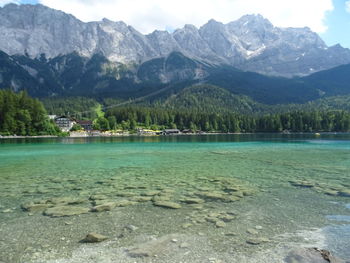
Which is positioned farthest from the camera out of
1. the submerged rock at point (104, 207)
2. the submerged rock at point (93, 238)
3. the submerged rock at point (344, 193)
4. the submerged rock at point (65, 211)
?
the submerged rock at point (344, 193)

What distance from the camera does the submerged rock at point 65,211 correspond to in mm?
15406

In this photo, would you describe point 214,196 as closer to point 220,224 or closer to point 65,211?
point 220,224

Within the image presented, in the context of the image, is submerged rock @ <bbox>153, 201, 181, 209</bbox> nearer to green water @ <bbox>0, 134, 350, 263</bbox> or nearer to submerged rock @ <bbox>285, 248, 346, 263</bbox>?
green water @ <bbox>0, 134, 350, 263</bbox>

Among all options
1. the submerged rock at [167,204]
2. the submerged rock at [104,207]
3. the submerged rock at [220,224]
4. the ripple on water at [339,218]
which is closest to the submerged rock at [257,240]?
the submerged rock at [220,224]

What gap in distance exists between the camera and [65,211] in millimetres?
15945

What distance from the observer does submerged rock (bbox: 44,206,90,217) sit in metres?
15.4

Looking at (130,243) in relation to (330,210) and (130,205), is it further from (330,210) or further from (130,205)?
(330,210)

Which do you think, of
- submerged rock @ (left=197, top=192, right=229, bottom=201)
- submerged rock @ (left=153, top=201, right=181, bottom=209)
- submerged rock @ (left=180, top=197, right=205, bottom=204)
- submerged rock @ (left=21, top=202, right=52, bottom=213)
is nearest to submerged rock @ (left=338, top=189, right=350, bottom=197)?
submerged rock @ (left=197, top=192, right=229, bottom=201)

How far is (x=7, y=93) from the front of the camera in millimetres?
133375

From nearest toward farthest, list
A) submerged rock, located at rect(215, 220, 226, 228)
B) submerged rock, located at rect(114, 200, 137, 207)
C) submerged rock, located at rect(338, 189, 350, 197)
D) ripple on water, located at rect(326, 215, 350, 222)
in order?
submerged rock, located at rect(215, 220, 226, 228), ripple on water, located at rect(326, 215, 350, 222), submerged rock, located at rect(114, 200, 137, 207), submerged rock, located at rect(338, 189, 350, 197)

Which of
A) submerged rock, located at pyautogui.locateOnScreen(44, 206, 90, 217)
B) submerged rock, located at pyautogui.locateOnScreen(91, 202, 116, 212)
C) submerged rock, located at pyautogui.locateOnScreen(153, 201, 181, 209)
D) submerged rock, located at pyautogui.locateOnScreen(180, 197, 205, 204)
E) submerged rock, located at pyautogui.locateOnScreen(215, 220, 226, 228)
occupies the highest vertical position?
submerged rock, located at pyautogui.locateOnScreen(44, 206, 90, 217)

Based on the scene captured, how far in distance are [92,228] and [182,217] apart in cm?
482

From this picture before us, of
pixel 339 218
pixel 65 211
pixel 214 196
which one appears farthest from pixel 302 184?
pixel 65 211

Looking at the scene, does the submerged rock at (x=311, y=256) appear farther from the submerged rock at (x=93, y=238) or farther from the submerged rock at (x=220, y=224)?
the submerged rock at (x=93, y=238)
